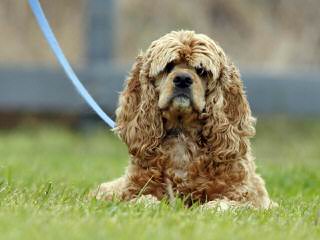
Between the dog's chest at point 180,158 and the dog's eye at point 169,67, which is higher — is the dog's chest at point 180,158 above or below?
below

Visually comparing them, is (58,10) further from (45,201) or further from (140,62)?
(45,201)

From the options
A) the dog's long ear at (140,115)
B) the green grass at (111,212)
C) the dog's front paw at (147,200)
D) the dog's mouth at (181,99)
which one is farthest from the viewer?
the dog's long ear at (140,115)

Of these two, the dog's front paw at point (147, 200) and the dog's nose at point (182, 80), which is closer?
the dog's front paw at point (147, 200)

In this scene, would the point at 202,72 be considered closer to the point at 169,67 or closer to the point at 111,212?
the point at 169,67

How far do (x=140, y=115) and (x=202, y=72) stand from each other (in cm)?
52

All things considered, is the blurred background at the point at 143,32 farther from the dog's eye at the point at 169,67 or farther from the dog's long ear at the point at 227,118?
the dog's eye at the point at 169,67

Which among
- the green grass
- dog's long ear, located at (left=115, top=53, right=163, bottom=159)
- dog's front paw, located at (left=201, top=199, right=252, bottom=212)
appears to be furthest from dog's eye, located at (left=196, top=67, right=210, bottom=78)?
the green grass

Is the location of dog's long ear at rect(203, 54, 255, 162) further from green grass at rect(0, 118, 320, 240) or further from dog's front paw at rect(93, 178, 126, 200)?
dog's front paw at rect(93, 178, 126, 200)

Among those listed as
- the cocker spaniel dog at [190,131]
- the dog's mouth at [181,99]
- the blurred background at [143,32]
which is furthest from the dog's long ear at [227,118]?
the blurred background at [143,32]

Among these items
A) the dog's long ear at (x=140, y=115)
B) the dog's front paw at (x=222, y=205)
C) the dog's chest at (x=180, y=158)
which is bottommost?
the dog's front paw at (x=222, y=205)

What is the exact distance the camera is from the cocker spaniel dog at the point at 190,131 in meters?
6.21

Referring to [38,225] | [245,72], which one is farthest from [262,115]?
[38,225]

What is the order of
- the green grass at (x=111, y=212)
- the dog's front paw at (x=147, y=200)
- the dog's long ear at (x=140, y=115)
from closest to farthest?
the green grass at (x=111, y=212) → the dog's front paw at (x=147, y=200) → the dog's long ear at (x=140, y=115)

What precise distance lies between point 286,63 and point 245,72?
4.89 ft
